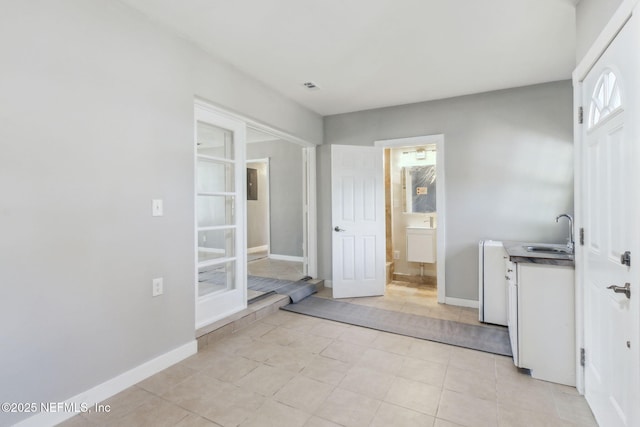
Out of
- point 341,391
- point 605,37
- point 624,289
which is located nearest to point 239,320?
point 341,391

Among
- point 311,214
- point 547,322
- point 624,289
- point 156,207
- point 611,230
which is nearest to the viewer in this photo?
point 624,289

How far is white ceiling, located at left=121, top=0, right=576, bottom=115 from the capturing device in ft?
6.92

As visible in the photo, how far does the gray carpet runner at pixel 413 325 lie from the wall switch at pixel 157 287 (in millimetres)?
1658

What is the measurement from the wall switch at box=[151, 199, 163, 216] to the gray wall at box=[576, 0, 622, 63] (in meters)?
2.89

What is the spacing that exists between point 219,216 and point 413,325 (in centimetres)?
229

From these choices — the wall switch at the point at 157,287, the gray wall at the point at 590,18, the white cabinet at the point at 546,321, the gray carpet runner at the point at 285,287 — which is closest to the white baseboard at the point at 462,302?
the white cabinet at the point at 546,321

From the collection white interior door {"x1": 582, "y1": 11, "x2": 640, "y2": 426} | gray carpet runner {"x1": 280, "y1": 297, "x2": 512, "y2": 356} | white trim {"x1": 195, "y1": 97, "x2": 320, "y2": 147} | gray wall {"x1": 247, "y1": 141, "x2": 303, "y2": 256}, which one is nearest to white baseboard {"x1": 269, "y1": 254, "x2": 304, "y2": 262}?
gray wall {"x1": 247, "y1": 141, "x2": 303, "y2": 256}

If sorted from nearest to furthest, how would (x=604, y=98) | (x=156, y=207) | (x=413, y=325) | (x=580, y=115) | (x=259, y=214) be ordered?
(x=604, y=98) < (x=580, y=115) < (x=156, y=207) < (x=413, y=325) < (x=259, y=214)

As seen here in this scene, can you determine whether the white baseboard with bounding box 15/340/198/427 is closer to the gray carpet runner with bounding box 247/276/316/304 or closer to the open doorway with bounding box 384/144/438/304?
the gray carpet runner with bounding box 247/276/316/304

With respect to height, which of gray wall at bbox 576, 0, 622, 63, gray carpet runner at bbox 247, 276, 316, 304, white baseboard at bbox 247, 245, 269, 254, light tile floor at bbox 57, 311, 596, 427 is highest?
gray wall at bbox 576, 0, 622, 63

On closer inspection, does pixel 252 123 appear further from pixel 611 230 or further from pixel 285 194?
pixel 611 230

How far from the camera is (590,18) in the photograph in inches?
72.1

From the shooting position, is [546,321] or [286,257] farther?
[286,257]

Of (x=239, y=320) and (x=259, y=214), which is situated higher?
(x=259, y=214)
